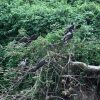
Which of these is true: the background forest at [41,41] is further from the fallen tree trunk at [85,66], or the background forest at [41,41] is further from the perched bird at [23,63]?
the fallen tree trunk at [85,66]

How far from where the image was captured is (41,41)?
4.25m

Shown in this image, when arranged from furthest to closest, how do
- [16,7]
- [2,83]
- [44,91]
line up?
[16,7], [2,83], [44,91]

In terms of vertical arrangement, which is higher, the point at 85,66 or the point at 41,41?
the point at 41,41

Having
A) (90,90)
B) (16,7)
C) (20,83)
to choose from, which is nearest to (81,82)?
(90,90)

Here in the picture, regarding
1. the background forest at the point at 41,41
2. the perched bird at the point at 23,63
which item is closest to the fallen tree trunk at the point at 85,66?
the background forest at the point at 41,41

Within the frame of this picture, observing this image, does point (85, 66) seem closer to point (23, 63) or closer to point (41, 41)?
point (41, 41)

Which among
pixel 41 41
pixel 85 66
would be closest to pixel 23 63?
pixel 41 41

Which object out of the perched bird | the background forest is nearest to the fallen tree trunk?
the background forest

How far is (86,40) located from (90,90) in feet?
2.81

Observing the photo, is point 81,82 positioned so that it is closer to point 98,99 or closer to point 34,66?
point 98,99

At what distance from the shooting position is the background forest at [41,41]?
413 cm

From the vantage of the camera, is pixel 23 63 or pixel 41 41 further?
pixel 23 63

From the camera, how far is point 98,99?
4.46 meters

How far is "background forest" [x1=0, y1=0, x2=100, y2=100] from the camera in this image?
163 inches
